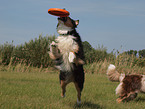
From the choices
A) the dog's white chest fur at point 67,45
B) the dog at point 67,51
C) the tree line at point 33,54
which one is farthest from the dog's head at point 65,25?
the tree line at point 33,54

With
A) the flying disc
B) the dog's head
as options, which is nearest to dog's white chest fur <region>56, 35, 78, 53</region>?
the dog's head

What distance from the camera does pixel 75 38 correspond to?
159 inches

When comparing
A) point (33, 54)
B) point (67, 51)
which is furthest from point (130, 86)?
point (33, 54)

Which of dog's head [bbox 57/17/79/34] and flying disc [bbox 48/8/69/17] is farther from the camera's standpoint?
dog's head [bbox 57/17/79/34]

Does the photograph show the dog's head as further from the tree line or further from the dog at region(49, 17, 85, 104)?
the tree line

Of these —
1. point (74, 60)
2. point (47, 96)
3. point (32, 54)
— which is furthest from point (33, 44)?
point (74, 60)

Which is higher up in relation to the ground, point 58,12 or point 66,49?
point 58,12

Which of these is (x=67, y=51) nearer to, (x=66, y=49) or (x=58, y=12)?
(x=66, y=49)

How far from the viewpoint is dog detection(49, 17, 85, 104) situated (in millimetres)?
3908

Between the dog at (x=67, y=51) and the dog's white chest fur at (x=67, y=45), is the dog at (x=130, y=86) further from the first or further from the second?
the dog's white chest fur at (x=67, y=45)

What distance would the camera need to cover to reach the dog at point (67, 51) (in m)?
3.91

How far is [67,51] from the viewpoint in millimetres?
3912

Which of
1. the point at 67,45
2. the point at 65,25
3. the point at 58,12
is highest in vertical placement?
the point at 58,12

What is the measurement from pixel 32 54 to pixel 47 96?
10.8 meters
